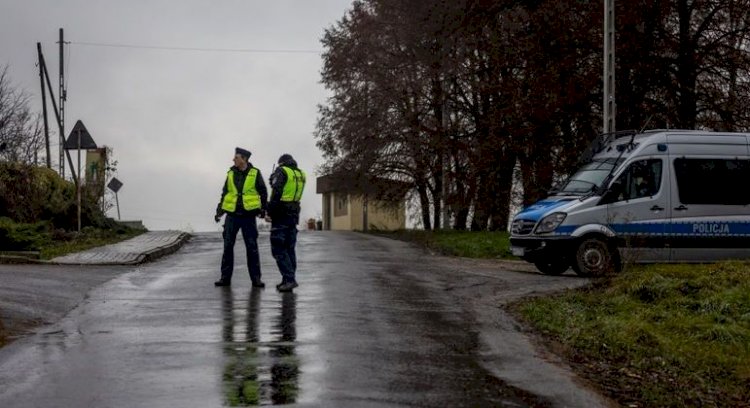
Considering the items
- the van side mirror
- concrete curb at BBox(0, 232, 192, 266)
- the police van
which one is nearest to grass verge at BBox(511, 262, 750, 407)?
the police van

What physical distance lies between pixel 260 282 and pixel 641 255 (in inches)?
280

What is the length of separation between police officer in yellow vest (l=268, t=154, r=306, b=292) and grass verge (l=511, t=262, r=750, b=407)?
3.24 metres

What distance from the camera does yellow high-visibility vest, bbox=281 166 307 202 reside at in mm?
14977

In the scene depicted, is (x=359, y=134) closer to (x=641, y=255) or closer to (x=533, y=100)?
(x=533, y=100)

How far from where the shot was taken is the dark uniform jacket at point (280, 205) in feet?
49.0

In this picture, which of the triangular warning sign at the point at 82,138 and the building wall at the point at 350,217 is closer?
the triangular warning sign at the point at 82,138

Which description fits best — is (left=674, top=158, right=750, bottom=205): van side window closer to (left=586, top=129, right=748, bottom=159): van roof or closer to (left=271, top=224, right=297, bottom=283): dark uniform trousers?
→ (left=586, top=129, right=748, bottom=159): van roof

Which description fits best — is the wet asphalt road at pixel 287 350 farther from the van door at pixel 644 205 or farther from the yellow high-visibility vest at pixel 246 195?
the van door at pixel 644 205

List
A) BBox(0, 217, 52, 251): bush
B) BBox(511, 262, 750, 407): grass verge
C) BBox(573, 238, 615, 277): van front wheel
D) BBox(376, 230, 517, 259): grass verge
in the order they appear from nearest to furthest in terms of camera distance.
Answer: BBox(511, 262, 750, 407): grass verge, BBox(573, 238, 615, 277): van front wheel, BBox(0, 217, 52, 251): bush, BBox(376, 230, 517, 259): grass verge

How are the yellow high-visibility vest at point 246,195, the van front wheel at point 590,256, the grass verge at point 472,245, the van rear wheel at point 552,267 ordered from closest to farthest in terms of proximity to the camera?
the yellow high-visibility vest at point 246,195 → the van front wheel at point 590,256 → the van rear wheel at point 552,267 → the grass verge at point 472,245

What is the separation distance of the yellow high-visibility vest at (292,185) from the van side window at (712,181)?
7.87 metres

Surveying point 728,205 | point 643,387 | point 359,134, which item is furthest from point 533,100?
point 643,387

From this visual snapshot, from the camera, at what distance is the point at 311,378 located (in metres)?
8.20

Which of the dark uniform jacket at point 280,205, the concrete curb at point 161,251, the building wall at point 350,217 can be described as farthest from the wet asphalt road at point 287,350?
the building wall at point 350,217
